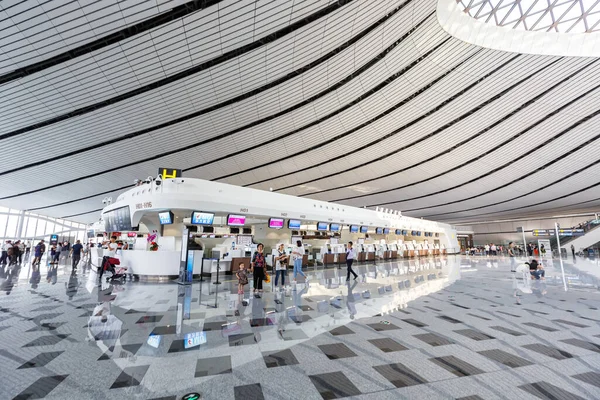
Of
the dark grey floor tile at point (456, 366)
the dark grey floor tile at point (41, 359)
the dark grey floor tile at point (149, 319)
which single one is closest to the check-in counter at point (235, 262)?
the dark grey floor tile at point (149, 319)

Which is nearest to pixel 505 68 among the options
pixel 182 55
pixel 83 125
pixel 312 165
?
pixel 312 165

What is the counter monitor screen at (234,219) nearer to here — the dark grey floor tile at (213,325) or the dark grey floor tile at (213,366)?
the dark grey floor tile at (213,325)

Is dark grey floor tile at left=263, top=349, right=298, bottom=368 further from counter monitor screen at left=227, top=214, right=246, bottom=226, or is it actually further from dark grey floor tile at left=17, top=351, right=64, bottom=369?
counter monitor screen at left=227, top=214, right=246, bottom=226

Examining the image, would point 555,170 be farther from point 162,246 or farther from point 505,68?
point 162,246

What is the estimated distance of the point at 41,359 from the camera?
2.83 metres

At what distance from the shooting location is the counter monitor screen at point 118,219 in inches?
459

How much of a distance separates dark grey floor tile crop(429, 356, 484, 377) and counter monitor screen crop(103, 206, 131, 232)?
12.2 metres

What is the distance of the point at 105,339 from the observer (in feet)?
11.3

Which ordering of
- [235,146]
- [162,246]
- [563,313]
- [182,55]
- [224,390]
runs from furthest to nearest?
[235,146]
[162,246]
[182,55]
[563,313]
[224,390]

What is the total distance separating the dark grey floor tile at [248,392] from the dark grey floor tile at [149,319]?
2.71 m

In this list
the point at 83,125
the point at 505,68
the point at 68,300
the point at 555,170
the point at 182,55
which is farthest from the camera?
the point at 555,170

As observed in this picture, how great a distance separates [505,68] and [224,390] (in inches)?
686

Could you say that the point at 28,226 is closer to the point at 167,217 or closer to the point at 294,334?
the point at 167,217

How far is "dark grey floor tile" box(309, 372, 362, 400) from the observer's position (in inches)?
85.4
